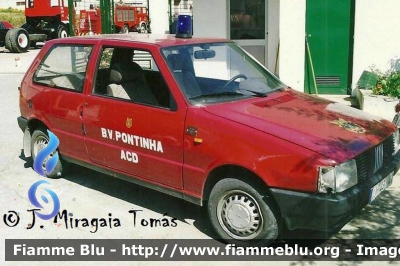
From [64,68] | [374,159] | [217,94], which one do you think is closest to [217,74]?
[217,94]

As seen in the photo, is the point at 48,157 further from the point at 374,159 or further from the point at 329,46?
the point at 329,46

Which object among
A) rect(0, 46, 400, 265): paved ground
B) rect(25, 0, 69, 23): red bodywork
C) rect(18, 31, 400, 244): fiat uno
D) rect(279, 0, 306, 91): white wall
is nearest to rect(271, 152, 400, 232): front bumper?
rect(18, 31, 400, 244): fiat uno

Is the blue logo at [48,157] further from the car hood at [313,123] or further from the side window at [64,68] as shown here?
the car hood at [313,123]

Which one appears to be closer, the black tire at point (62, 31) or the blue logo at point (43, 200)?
the blue logo at point (43, 200)

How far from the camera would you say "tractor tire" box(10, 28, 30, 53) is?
22219mm

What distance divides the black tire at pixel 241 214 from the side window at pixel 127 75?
4.10 ft

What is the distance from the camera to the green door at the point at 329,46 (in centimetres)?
927

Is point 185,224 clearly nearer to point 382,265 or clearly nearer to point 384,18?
point 382,265

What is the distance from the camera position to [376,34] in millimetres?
9062

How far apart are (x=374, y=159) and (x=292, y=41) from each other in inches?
235

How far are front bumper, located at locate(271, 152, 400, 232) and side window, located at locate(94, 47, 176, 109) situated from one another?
174 centimetres

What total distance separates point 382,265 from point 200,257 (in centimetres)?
146

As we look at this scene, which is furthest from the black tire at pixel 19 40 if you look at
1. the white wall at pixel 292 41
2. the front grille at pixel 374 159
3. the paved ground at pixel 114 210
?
the front grille at pixel 374 159

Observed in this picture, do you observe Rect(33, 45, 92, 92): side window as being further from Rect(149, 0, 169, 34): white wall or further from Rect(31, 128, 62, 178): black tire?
Rect(149, 0, 169, 34): white wall
